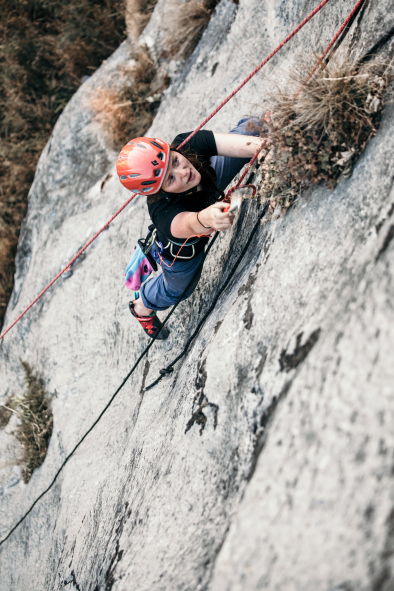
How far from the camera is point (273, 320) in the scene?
2562 mm

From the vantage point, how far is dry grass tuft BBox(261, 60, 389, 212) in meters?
2.51

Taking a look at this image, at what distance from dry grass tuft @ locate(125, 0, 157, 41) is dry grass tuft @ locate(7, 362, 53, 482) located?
4.99 meters

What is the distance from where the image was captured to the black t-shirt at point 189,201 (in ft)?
11.1

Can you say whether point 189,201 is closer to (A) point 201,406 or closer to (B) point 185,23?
(A) point 201,406

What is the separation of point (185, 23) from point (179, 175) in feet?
12.1

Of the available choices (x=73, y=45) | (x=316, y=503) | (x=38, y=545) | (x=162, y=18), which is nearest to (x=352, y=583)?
(x=316, y=503)

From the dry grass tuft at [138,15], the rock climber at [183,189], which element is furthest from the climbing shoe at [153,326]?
the dry grass tuft at [138,15]

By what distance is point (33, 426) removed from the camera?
5504mm

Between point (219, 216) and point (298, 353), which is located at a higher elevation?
point (219, 216)

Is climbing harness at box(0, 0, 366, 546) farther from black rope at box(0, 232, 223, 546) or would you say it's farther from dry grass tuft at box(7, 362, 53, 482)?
dry grass tuft at box(7, 362, 53, 482)

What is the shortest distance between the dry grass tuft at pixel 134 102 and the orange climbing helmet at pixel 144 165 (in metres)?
3.20

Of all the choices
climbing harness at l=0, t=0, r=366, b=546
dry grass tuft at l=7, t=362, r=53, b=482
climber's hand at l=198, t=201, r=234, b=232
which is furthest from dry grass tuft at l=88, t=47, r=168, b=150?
climber's hand at l=198, t=201, r=234, b=232

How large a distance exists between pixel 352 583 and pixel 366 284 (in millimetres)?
1086

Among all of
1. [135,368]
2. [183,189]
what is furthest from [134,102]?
[135,368]
